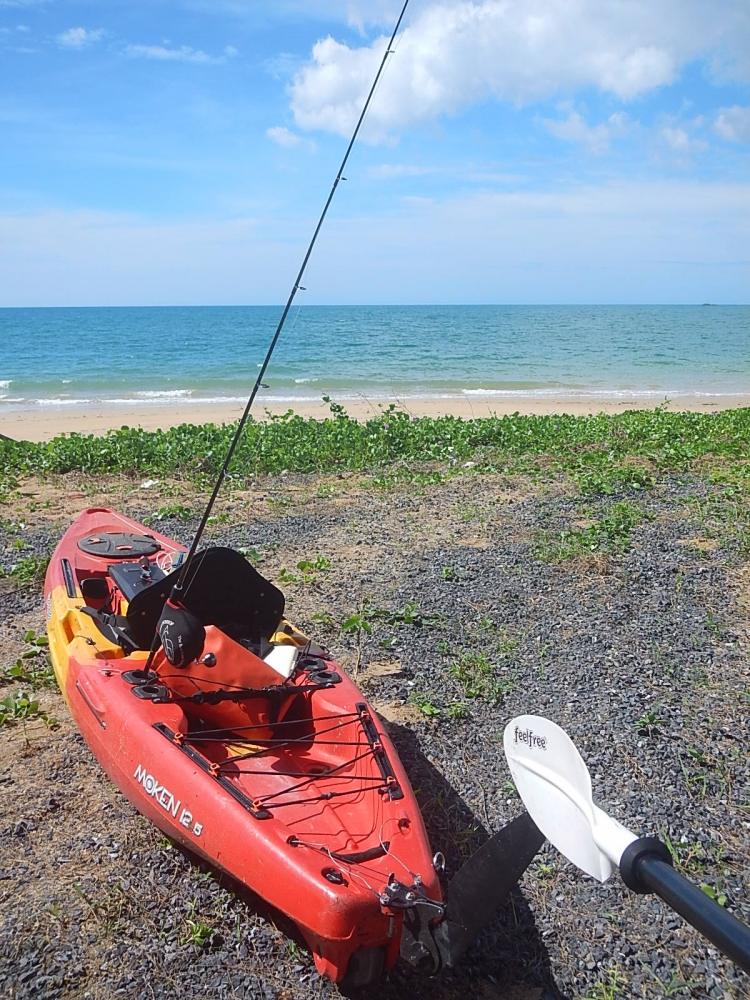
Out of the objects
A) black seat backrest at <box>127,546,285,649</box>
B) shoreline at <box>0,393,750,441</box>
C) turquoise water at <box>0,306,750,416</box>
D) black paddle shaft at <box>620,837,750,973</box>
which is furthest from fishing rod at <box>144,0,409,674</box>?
shoreline at <box>0,393,750,441</box>

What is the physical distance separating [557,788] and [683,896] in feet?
2.27

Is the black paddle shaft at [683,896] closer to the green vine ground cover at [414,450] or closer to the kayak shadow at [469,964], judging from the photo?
the kayak shadow at [469,964]

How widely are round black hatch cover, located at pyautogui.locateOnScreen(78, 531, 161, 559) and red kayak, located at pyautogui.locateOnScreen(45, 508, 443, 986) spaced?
0.50 m

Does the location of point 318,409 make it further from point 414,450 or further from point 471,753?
point 471,753

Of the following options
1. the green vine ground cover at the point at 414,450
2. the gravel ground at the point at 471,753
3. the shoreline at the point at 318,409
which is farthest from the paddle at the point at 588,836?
the shoreline at the point at 318,409

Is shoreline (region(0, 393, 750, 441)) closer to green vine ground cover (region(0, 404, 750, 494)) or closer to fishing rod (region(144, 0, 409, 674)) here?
green vine ground cover (region(0, 404, 750, 494))

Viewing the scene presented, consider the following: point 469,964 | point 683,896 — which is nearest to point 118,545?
point 469,964

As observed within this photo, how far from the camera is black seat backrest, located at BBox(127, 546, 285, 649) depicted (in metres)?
4.91

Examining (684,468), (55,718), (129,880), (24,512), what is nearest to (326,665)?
(129,880)

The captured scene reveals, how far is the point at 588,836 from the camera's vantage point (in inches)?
93.7

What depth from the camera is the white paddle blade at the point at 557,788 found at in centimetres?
238

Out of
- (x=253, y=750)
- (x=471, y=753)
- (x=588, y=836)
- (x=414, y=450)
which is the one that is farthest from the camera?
(x=414, y=450)

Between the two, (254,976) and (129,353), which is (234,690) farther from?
(129,353)

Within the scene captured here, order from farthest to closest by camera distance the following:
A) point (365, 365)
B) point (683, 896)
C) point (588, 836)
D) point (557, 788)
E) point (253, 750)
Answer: point (365, 365) < point (253, 750) < point (557, 788) < point (588, 836) < point (683, 896)
